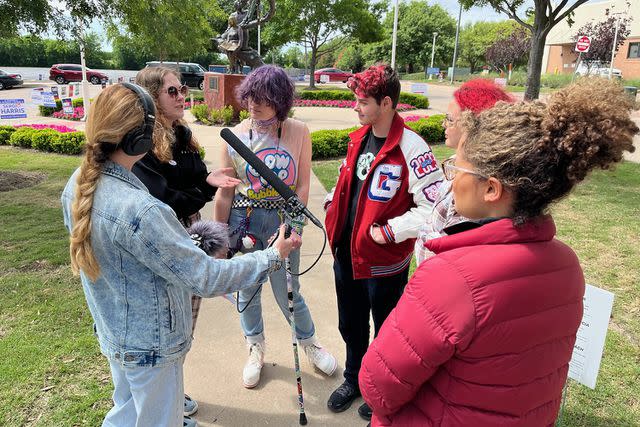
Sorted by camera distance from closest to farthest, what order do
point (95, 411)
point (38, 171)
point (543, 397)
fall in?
point (543, 397) < point (95, 411) < point (38, 171)

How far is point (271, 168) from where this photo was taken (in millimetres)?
2732

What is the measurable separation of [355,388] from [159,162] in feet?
5.79

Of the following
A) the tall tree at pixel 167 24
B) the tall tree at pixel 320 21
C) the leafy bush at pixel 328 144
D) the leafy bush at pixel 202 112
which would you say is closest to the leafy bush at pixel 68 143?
the tall tree at pixel 167 24

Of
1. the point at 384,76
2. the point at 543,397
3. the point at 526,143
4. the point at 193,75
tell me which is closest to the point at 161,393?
the point at 543,397

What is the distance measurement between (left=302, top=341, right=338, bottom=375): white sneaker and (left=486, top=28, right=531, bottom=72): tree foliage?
49425mm

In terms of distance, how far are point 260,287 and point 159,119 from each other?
1.18 metres

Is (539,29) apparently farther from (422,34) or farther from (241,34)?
(422,34)

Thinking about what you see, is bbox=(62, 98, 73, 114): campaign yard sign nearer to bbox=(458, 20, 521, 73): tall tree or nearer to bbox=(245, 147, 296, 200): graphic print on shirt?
bbox=(245, 147, 296, 200): graphic print on shirt

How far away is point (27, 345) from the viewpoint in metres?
3.37

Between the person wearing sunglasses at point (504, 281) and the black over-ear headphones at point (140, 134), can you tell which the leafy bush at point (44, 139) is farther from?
the person wearing sunglasses at point (504, 281)

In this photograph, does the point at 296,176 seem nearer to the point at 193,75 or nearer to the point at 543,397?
the point at 543,397

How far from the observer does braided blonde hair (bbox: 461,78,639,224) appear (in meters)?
1.14

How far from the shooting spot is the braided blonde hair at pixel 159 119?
230cm

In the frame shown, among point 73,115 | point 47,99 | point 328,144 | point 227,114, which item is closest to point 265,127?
point 328,144
